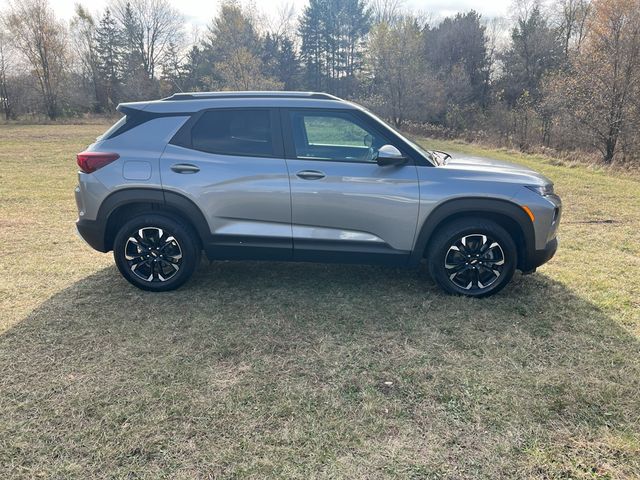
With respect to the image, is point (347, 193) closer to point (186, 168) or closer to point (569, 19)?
point (186, 168)

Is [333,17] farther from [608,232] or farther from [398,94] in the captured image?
[608,232]

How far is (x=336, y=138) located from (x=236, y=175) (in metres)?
0.99

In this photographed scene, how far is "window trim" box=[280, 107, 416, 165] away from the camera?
3791 millimetres

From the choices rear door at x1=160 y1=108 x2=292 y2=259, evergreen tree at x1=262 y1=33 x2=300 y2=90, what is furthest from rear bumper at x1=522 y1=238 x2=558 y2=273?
evergreen tree at x1=262 y1=33 x2=300 y2=90

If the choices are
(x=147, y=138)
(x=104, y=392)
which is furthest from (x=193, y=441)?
(x=147, y=138)

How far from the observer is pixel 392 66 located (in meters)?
28.4

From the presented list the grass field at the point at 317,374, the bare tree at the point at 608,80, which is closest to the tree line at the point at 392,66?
the bare tree at the point at 608,80

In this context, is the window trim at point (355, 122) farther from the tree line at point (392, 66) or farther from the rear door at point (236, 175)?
the tree line at point (392, 66)

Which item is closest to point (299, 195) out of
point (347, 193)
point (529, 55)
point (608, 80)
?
point (347, 193)

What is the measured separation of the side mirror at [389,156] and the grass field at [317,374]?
1.23 meters

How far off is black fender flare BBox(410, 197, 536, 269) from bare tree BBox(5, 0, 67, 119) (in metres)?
43.1

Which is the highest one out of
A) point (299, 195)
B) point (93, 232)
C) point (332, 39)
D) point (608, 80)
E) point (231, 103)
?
point (332, 39)

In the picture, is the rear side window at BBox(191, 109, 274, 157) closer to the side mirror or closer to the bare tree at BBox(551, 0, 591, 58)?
the side mirror

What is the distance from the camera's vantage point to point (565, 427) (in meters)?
2.41
